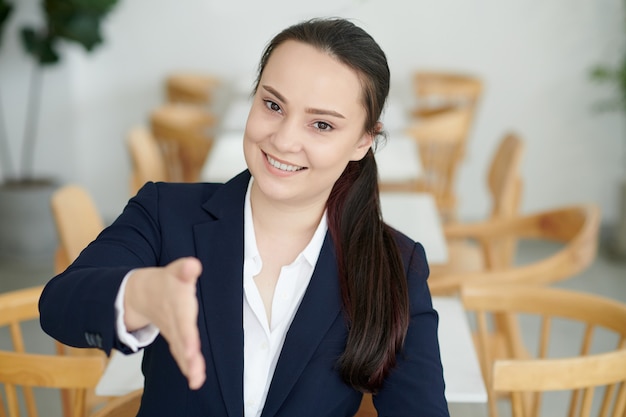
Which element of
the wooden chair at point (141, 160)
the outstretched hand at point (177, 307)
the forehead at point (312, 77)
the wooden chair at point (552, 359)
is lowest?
the wooden chair at point (141, 160)

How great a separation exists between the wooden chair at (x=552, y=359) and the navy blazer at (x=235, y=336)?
206 millimetres

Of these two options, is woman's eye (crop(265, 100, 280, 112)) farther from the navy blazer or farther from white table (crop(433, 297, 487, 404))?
white table (crop(433, 297, 487, 404))

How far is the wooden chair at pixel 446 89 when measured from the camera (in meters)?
5.09

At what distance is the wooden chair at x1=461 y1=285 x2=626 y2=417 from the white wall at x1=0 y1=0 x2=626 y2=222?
10.1ft

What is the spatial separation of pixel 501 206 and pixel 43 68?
3.01 metres

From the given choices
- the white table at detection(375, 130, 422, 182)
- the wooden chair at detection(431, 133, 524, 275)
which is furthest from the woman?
the white table at detection(375, 130, 422, 182)

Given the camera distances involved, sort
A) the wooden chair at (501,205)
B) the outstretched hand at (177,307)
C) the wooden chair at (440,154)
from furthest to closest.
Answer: the wooden chair at (440,154)
the wooden chair at (501,205)
the outstretched hand at (177,307)

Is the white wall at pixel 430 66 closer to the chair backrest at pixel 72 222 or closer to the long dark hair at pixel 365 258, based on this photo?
the chair backrest at pixel 72 222

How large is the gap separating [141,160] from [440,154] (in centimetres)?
177

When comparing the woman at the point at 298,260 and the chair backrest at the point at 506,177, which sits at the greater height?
the woman at the point at 298,260

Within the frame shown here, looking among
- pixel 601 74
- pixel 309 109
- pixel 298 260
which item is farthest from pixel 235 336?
pixel 601 74

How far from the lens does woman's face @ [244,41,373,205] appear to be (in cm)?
141

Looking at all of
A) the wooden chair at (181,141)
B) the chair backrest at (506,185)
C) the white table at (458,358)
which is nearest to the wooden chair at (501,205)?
the chair backrest at (506,185)

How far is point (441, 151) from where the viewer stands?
4570mm
